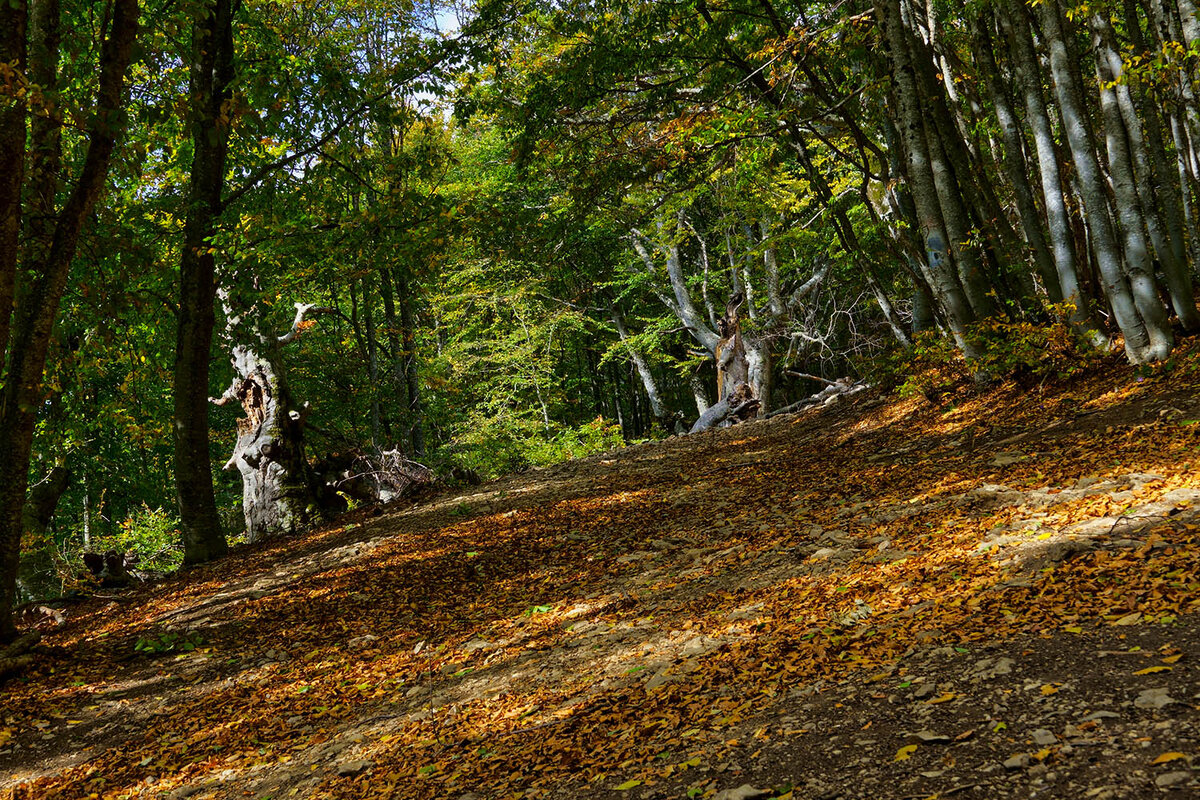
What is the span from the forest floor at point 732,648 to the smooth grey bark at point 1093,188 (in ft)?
1.55

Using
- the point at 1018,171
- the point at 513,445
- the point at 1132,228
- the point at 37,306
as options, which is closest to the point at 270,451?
the point at 37,306

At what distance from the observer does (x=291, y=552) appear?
876cm

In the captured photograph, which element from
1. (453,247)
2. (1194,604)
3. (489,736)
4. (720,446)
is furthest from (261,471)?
(1194,604)

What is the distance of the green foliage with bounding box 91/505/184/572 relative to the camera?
1249 cm

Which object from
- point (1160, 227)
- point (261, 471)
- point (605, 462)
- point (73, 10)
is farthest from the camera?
point (605, 462)

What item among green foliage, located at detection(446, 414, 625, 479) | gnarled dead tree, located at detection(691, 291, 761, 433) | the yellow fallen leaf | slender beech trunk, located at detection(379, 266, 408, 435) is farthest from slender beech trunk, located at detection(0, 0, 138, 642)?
gnarled dead tree, located at detection(691, 291, 761, 433)

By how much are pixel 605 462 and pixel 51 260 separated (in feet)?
28.3

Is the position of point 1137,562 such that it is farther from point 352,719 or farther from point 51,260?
point 51,260

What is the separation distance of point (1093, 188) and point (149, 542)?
15.3 m

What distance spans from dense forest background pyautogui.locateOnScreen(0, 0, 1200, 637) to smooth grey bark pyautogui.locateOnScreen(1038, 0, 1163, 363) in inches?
1.1

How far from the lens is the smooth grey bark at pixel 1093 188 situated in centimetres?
644

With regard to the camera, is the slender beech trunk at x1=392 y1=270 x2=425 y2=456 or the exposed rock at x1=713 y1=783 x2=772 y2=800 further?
the slender beech trunk at x1=392 y1=270 x2=425 y2=456

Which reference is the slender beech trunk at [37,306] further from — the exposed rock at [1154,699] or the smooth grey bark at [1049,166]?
the smooth grey bark at [1049,166]

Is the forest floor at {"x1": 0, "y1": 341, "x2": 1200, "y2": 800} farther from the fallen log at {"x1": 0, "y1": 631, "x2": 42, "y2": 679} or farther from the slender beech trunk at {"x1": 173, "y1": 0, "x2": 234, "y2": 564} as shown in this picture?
the slender beech trunk at {"x1": 173, "y1": 0, "x2": 234, "y2": 564}
